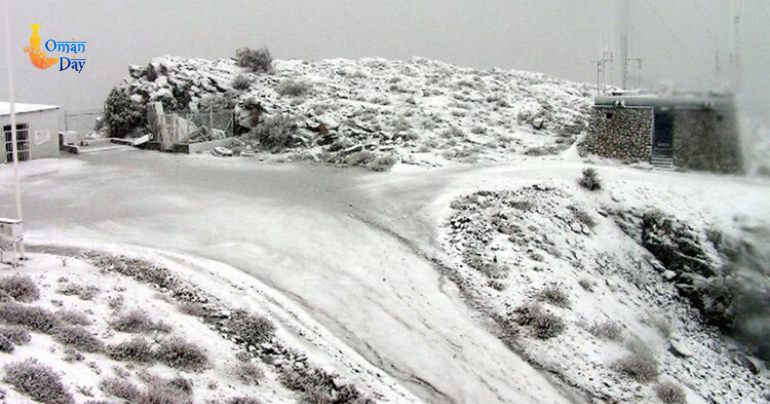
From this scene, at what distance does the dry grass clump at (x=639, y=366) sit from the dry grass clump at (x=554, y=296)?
1.96m

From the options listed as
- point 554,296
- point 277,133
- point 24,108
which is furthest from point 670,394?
point 24,108

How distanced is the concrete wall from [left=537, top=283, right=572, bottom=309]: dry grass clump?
25118mm

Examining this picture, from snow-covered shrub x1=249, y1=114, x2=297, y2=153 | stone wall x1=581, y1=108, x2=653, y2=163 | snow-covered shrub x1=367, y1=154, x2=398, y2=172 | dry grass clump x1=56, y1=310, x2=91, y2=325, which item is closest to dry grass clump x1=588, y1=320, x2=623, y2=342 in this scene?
dry grass clump x1=56, y1=310, x2=91, y2=325

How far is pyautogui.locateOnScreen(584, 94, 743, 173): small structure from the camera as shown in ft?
A: 93.3

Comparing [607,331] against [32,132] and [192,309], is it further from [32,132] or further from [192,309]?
[32,132]

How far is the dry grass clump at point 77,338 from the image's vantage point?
457 inches

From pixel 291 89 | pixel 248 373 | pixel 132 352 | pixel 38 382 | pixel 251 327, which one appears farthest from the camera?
pixel 291 89

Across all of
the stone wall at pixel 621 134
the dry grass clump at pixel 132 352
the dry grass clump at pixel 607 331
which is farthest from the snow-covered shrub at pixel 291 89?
the dry grass clump at pixel 132 352

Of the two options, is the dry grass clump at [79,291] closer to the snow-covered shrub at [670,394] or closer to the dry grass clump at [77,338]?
the dry grass clump at [77,338]

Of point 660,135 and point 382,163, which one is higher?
point 660,135

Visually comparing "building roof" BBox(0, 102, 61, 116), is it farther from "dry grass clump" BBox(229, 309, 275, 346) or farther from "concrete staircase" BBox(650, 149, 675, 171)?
"concrete staircase" BBox(650, 149, 675, 171)

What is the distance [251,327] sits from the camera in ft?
45.7

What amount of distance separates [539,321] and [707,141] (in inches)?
689

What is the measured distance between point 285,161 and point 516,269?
53.9 feet
